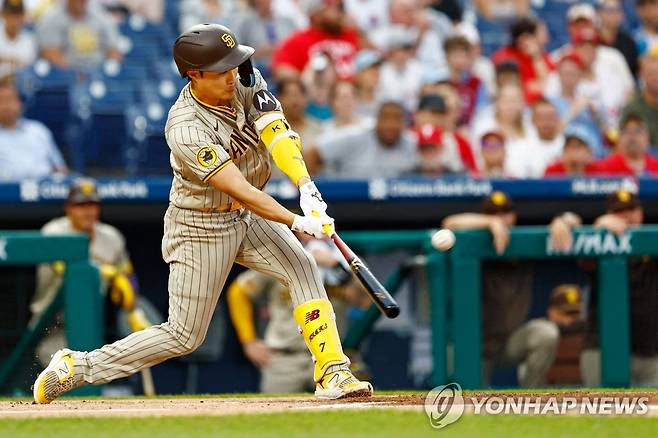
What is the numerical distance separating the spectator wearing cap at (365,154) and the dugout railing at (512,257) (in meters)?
1.26

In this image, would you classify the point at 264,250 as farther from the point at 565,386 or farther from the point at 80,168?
the point at 80,168

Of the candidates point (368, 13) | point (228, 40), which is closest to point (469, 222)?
point (228, 40)

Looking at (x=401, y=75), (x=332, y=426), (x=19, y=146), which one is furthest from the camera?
(x=401, y=75)

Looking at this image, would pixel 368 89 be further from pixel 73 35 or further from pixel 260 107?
pixel 260 107

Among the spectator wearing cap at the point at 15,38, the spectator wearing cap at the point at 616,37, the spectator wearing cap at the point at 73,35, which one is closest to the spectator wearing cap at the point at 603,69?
the spectator wearing cap at the point at 616,37

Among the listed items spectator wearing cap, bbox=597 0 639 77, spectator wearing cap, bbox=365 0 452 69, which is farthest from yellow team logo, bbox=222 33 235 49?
spectator wearing cap, bbox=597 0 639 77

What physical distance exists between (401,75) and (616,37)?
2330 millimetres

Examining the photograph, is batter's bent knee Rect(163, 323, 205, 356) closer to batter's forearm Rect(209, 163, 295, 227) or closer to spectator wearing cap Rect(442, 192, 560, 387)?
batter's forearm Rect(209, 163, 295, 227)

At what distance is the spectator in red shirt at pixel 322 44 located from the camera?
1105 cm

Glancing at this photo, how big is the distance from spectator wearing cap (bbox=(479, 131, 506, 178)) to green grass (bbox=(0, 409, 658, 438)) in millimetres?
4785

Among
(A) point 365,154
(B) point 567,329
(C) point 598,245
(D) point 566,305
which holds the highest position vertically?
(A) point 365,154

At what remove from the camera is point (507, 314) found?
8.30 m

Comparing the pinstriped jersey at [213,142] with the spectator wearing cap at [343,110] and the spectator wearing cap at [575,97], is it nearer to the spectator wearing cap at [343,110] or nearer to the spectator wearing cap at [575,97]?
the spectator wearing cap at [343,110]

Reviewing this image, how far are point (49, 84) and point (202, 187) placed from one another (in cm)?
512
